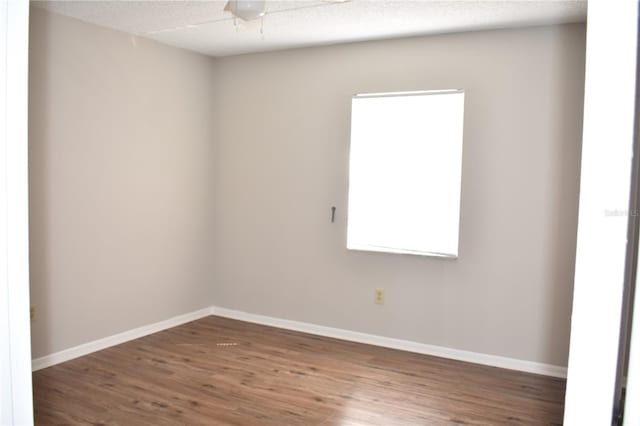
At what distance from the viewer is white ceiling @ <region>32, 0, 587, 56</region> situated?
2.99m

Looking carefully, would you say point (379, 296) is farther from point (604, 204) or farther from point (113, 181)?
point (604, 204)

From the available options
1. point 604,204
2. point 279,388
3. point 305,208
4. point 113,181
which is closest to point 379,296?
point 305,208

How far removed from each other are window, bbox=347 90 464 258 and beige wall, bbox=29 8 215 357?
1.47 m

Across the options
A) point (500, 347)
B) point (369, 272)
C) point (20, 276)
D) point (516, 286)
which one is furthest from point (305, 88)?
point (20, 276)

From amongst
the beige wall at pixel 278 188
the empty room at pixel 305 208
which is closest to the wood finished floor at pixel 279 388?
the empty room at pixel 305 208

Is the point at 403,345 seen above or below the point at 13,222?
below

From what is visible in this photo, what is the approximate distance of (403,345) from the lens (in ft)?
12.7

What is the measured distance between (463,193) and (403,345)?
124 centimetres

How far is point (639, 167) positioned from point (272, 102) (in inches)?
138

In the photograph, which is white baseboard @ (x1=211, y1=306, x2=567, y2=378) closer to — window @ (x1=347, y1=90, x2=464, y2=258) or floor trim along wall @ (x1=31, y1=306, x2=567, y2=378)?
floor trim along wall @ (x1=31, y1=306, x2=567, y2=378)

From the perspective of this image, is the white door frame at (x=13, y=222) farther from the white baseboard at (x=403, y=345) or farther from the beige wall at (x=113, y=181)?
the white baseboard at (x=403, y=345)

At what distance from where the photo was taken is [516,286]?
348 centimetres

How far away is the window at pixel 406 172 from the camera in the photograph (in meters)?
3.65

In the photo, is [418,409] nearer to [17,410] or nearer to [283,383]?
[283,383]
